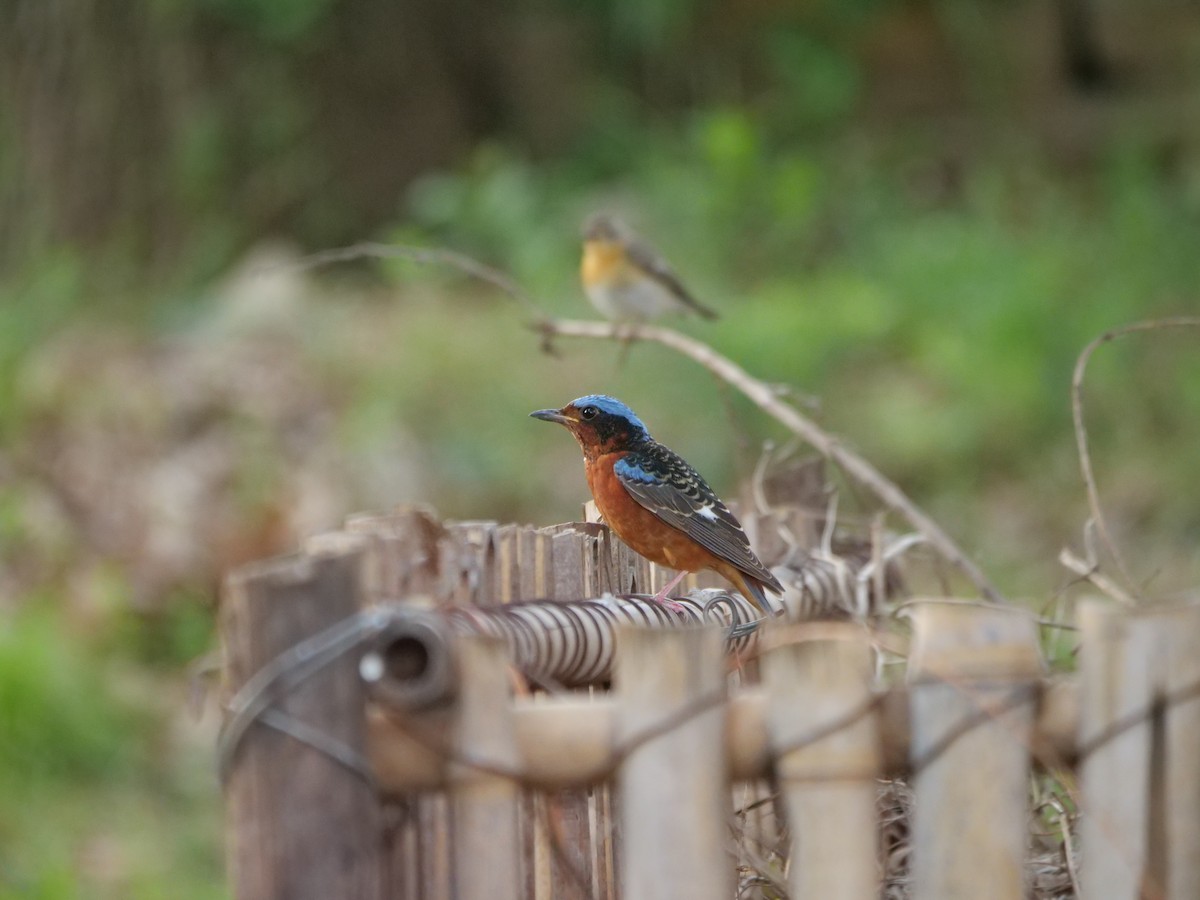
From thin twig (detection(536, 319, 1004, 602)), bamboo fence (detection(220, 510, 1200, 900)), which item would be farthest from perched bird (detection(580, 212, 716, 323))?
bamboo fence (detection(220, 510, 1200, 900))

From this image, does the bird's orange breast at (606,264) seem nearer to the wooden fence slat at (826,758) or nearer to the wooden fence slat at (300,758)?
the wooden fence slat at (826,758)

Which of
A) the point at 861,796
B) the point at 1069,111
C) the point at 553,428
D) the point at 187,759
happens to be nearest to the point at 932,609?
the point at 861,796

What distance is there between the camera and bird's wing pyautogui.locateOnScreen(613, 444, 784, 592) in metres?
3.40

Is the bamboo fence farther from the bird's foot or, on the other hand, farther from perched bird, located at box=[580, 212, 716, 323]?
perched bird, located at box=[580, 212, 716, 323]

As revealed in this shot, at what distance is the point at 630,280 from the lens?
23.3ft

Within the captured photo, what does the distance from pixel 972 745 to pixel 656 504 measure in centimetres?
175

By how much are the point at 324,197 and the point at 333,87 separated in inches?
33.3

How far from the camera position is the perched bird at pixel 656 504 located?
136 inches

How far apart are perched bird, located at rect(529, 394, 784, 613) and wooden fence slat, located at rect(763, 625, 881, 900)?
59.1 inches

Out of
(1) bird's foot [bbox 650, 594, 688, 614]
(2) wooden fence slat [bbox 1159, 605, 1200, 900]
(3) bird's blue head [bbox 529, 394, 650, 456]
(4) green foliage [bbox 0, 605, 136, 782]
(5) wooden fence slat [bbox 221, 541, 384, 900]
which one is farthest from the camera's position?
(4) green foliage [bbox 0, 605, 136, 782]

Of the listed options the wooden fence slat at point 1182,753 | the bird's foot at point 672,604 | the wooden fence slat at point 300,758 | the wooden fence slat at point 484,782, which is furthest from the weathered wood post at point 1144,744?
the bird's foot at point 672,604

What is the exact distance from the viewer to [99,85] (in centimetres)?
956

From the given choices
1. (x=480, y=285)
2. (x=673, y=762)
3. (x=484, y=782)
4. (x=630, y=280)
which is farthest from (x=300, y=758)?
(x=480, y=285)

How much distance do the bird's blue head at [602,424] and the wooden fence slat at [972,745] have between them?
196cm
